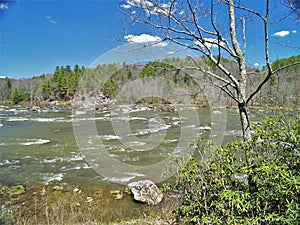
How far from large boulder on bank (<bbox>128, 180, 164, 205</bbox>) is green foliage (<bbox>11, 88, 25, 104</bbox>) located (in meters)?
50.0

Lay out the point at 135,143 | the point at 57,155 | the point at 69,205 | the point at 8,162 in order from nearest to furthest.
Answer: the point at 69,205 < the point at 8,162 < the point at 57,155 < the point at 135,143

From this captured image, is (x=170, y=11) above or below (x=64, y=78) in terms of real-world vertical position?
below

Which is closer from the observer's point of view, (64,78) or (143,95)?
(143,95)

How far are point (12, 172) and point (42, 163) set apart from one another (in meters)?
1.09

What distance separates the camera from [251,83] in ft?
12.6

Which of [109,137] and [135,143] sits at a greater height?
[109,137]

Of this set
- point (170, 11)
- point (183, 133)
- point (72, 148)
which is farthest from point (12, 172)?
point (183, 133)

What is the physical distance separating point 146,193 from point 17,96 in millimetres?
50567

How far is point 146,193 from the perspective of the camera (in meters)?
5.91

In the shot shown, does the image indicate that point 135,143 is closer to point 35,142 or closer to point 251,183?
point 35,142

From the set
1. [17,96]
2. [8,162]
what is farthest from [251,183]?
[17,96]

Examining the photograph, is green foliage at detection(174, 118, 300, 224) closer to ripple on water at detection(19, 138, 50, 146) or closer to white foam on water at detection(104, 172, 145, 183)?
white foam on water at detection(104, 172, 145, 183)

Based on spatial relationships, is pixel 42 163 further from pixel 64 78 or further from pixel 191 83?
pixel 64 78

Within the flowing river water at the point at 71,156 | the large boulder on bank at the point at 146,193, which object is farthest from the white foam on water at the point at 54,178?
the large boulder on bank at the point at 146,193
